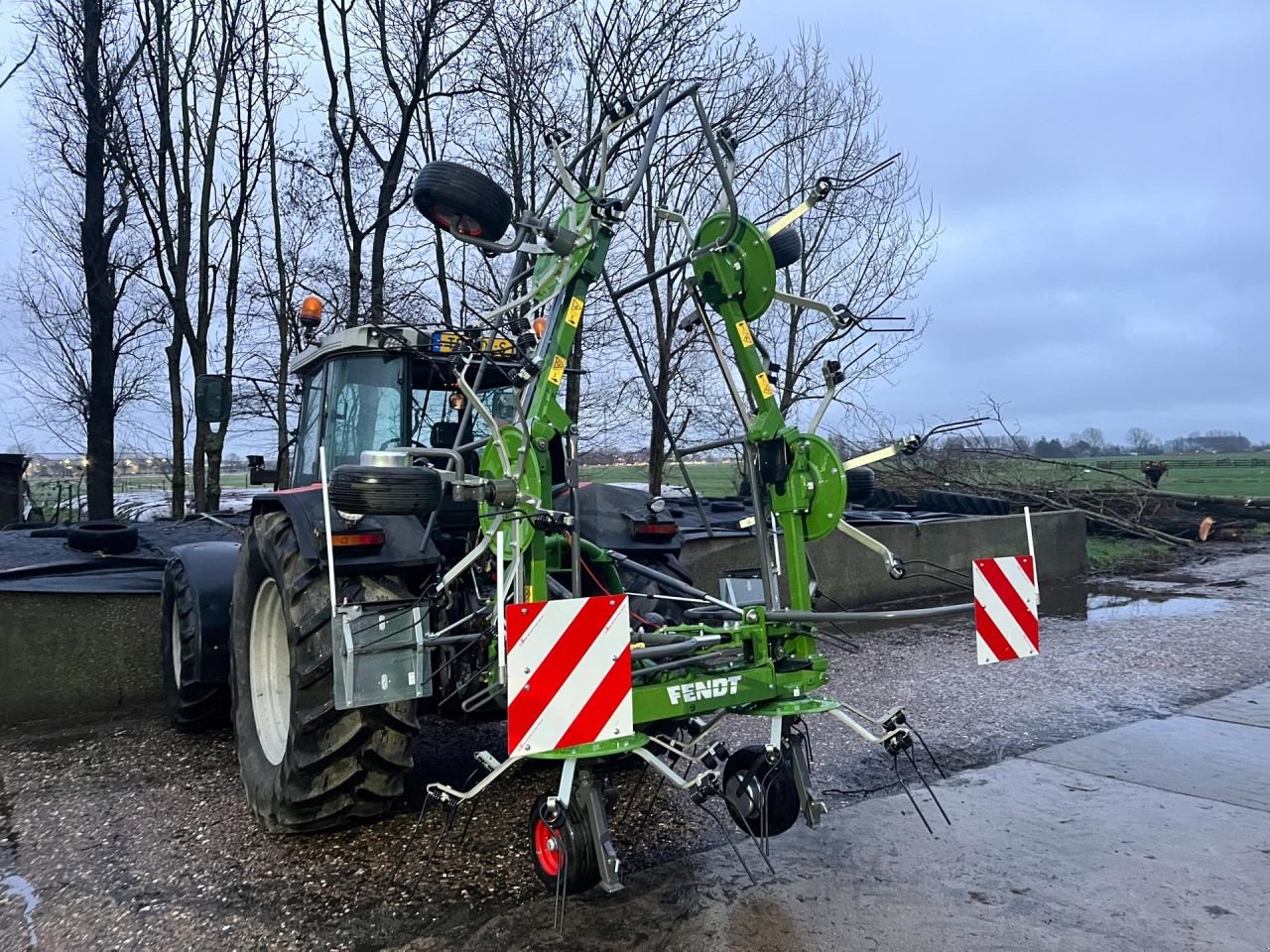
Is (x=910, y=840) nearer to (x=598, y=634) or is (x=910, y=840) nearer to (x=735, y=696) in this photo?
(x=735, y=696)

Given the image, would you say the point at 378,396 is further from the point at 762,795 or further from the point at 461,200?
the point at 762,795

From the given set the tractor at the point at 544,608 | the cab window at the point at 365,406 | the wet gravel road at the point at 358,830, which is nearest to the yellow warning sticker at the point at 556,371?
the tractor at the point at 544,608

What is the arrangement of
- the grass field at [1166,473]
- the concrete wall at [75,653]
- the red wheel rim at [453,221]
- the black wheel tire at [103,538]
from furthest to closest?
the grass field at [1166,473] → the black wheel tire at [103,538] → the concrete wall at [75,653] → the red wheel rim at [453,221]

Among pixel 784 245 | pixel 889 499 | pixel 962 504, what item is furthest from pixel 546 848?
pixel 889 499

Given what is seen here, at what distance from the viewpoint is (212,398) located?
5.33 meters

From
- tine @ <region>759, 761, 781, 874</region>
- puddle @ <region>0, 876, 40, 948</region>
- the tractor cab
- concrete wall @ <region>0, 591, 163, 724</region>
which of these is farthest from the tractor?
concrete wall @ <region>0, 591, 163, 724</region>

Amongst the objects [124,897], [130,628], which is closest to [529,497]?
[124,897]

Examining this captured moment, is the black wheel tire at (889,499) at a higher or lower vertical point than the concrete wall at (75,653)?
higher

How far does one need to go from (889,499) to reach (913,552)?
12.4 ft

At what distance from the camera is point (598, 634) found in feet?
10.1

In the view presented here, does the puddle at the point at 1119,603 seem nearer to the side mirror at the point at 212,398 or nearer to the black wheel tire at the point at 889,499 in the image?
the black wheel tire at the point at 889,499

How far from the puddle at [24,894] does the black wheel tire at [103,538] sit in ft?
12.0

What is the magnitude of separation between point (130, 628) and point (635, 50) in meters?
10.6

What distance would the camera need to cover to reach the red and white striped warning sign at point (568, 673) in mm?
2979
